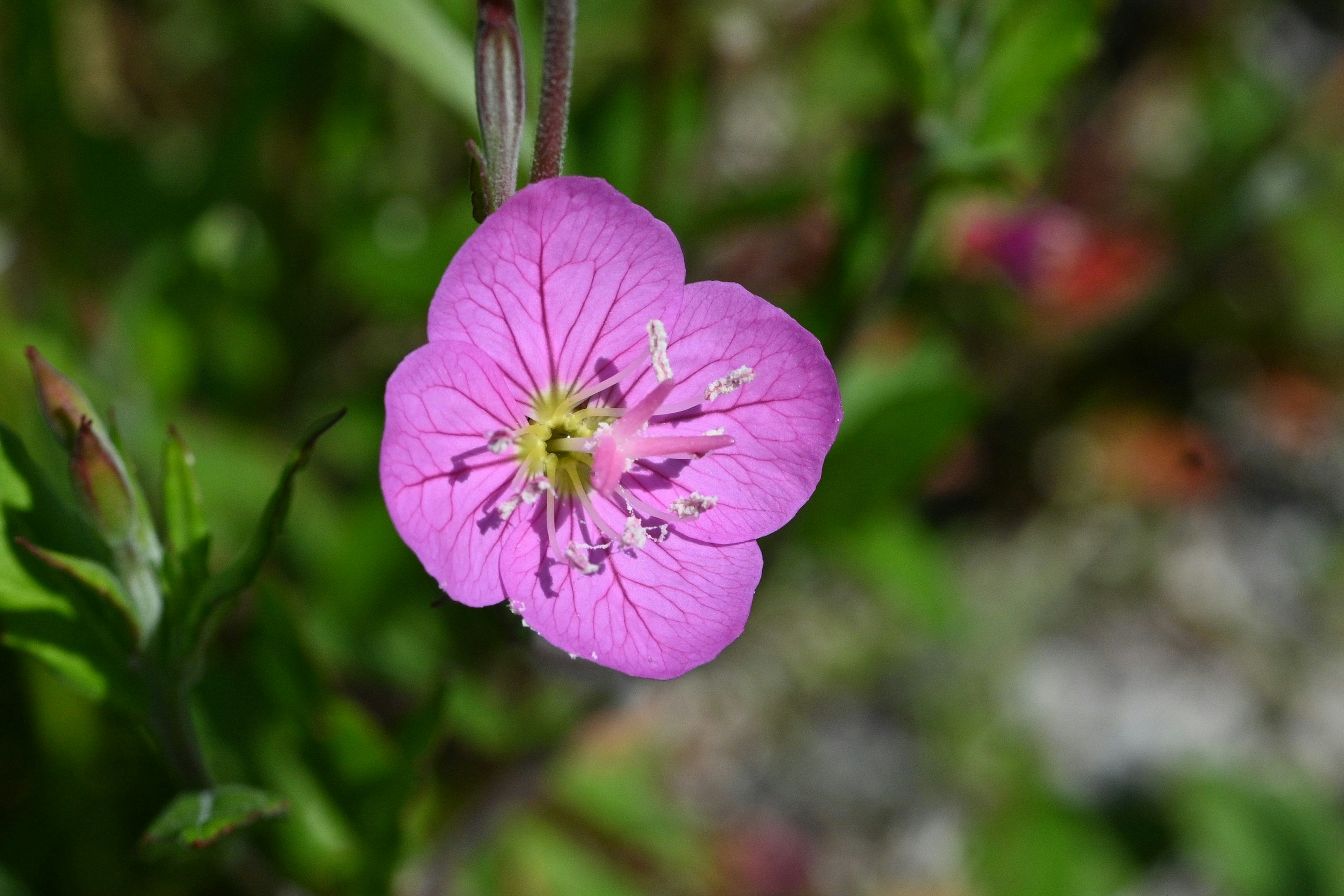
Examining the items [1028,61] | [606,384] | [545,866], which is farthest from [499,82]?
[545,866]

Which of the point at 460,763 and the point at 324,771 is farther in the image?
the point at 460,763

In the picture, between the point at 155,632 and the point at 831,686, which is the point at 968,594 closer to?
the point at 831,686

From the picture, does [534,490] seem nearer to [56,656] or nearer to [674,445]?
[674,445]

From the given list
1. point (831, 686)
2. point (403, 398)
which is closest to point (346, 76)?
point (403, 398)

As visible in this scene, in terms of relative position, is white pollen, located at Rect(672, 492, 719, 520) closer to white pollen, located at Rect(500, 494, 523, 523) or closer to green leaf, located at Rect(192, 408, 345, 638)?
white pollen, located at Rect(500, 494, 523, 523)

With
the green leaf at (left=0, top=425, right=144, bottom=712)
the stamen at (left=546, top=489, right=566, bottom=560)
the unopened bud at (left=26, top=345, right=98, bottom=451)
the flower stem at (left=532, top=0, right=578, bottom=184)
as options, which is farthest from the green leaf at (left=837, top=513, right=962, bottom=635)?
the unopened bud at (left=26, top=345, right=98, bottom=451)

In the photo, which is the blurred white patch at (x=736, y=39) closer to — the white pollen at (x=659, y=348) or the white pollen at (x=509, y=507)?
the white pollen at (x=659, y=348)
